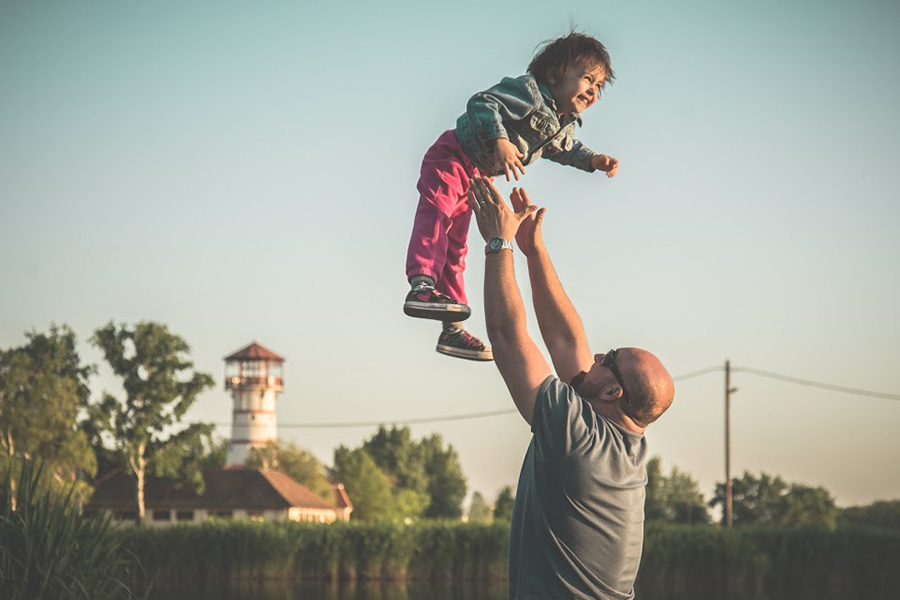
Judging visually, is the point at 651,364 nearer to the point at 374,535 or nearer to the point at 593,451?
the point at 593,451

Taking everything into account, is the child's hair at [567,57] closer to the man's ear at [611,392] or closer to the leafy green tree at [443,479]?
the man's ear at [611,392]

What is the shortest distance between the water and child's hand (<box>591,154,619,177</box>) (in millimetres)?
23089

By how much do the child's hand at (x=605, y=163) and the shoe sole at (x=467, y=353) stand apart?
0.93 meters

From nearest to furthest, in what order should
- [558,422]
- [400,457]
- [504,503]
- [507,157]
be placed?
1. [558,422]
2. [507,157]
3. [504,503]
4. [400,457]

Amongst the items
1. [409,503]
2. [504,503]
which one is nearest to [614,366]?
[504,503]

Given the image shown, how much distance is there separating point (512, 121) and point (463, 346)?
98 cm

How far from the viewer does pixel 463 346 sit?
4828mm

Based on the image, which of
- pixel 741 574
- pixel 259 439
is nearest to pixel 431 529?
pixel 741 574

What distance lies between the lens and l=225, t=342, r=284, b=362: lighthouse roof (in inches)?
2908

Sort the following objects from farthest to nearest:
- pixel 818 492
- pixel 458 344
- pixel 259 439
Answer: pixel 259 439 < pixel 818 492 < pixel 458 344

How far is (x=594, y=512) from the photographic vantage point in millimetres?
3844

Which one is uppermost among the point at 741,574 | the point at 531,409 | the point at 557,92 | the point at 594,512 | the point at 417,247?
the point at 557,92

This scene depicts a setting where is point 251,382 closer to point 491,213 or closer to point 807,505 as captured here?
point 807,505

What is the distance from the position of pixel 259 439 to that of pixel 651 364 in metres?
69.0
